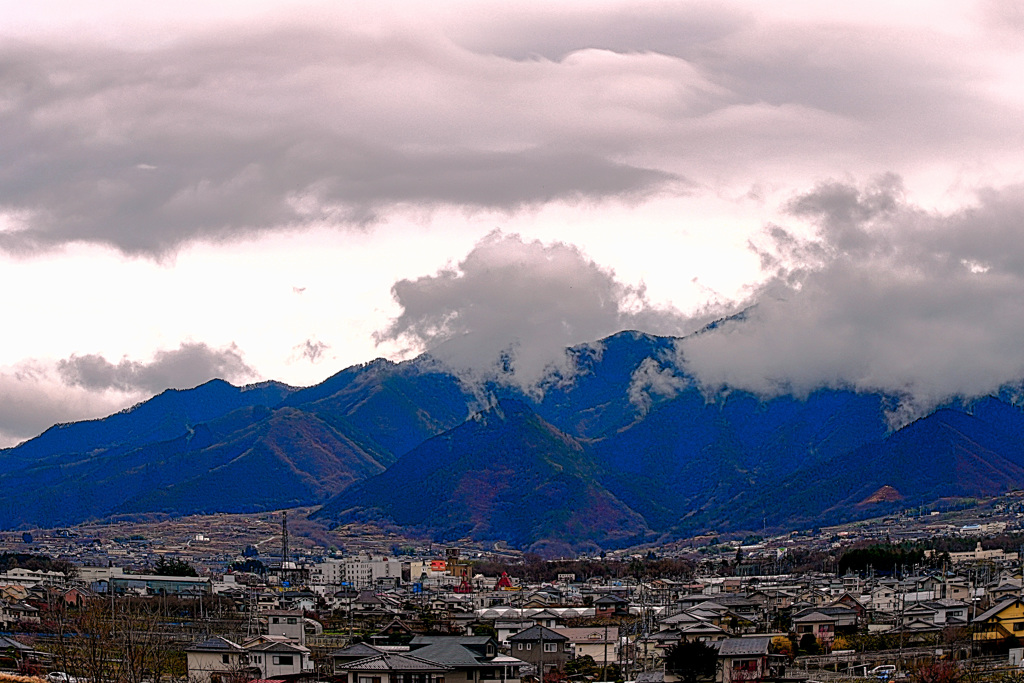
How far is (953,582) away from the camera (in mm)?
87438

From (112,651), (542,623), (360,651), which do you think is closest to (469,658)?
(360,651)

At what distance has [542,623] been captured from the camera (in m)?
72.5

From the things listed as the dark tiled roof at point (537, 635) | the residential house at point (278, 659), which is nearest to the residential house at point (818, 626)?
the dark tiled roof at point (537, 635)

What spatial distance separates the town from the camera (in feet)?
177

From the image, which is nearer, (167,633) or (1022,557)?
(167,633)

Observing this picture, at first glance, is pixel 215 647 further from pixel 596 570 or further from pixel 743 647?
pixel 596 570

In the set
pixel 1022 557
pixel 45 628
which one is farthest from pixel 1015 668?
pixel 1022 557

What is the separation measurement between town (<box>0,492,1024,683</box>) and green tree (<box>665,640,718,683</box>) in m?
0.05

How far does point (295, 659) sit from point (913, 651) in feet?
75.1

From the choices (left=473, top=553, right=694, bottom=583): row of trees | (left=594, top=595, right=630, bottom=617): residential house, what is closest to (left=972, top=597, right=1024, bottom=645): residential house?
(left=594, top=595, right=630, bottom=617): residential house

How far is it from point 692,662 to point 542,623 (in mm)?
20597

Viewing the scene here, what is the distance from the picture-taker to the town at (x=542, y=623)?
177 feet

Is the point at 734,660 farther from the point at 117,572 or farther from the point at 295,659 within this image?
the point at 117,572

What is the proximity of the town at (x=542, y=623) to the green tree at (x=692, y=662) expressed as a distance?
0.16 feet
